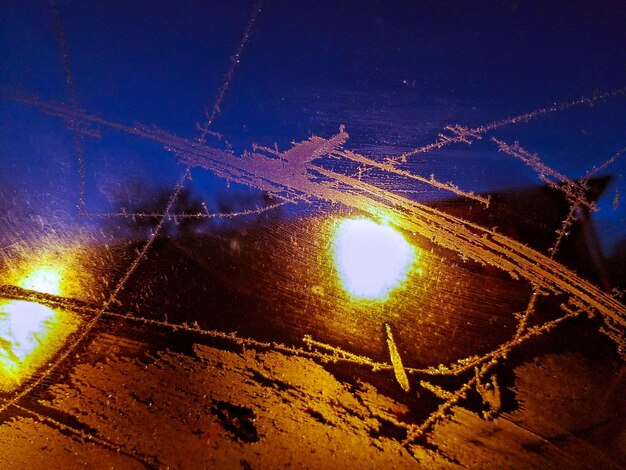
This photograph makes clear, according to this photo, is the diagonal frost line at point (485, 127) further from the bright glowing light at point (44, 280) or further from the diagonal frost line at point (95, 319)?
the bright glowing light at point (44, 280)

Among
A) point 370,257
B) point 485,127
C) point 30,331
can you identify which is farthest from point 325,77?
point 30,331

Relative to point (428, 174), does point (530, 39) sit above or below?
above

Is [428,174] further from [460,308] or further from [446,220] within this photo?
[460,308]

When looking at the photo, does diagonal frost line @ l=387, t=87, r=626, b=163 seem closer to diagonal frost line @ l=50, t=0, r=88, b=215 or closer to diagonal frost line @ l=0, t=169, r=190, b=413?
diagonal frost line @ l=0, t=169, r=190, b=413

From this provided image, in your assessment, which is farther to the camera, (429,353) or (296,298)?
(296,298)

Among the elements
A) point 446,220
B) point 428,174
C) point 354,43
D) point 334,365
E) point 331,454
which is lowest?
point 331,454

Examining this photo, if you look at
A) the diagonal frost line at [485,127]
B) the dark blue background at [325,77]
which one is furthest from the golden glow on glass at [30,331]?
the diagonal frost line at [485,127]

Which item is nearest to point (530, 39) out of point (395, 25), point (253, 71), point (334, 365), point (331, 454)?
point (395, 25)

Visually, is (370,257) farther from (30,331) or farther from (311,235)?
(30,331)
